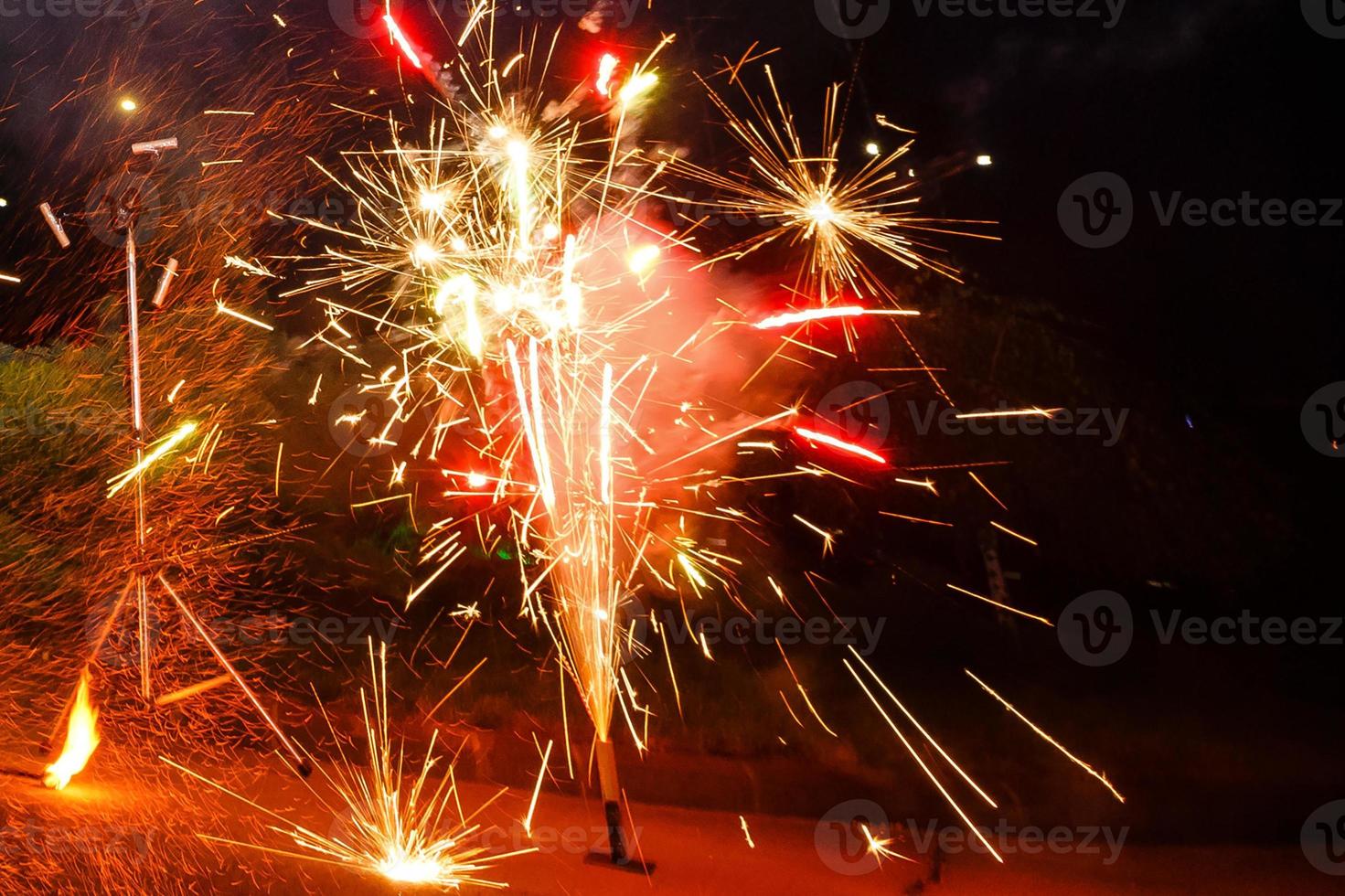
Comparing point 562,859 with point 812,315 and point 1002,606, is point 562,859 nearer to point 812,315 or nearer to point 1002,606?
point 812,315

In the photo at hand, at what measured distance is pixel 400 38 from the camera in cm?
846

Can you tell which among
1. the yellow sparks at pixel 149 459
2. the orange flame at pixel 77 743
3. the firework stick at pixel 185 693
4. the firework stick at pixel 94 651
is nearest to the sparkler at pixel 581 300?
the yellow sparks at pixel 149 459

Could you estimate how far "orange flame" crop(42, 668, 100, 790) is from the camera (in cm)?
731

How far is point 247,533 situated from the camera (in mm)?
10164

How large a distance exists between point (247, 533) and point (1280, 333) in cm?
906

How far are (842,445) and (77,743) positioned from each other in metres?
6.10

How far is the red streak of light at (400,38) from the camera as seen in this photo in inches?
330

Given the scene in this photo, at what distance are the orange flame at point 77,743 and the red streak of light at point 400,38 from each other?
4870mm

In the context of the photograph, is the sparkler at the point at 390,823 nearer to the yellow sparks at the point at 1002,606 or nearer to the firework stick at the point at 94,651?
the firework stick at the point at 94,651

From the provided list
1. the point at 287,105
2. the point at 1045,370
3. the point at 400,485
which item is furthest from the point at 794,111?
the point at 400,485

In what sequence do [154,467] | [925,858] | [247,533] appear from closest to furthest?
[925,858], [154,467], [247,533]

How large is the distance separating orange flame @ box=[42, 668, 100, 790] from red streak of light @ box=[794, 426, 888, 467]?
5606 millimetres

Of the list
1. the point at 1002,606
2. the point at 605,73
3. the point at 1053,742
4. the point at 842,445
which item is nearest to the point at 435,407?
the point at 605,73

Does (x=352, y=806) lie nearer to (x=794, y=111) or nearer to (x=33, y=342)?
(x=33, y=342)
